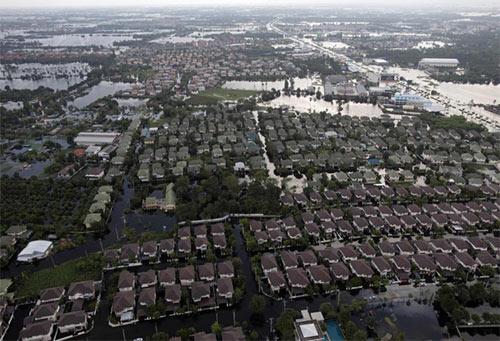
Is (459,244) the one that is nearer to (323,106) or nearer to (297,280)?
(297,280)

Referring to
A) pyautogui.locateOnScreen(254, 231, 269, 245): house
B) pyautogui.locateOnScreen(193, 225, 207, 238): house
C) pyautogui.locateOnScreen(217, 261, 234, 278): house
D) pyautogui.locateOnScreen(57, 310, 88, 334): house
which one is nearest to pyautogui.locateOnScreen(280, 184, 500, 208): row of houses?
pyautogui.locateOnScreen(254, 231, 269, 245): house

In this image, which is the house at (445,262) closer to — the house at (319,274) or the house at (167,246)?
the house at (319,274)

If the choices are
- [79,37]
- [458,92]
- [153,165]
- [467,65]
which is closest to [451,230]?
[153,165]

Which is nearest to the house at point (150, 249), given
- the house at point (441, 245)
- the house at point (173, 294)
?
the house at point (173, 294)

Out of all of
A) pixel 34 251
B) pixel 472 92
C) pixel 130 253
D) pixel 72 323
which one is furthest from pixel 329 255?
pixel 472 92

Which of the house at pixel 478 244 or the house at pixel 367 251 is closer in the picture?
the house at pixel 367 251

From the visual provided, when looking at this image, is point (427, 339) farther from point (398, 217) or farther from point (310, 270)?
point (398, 217)
